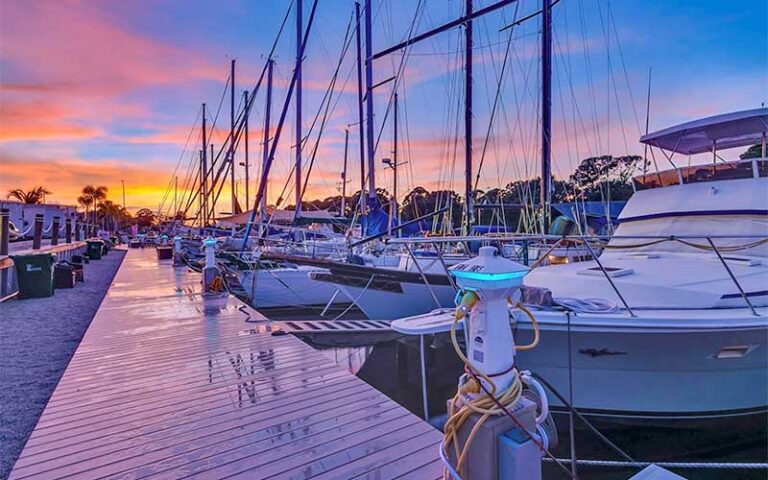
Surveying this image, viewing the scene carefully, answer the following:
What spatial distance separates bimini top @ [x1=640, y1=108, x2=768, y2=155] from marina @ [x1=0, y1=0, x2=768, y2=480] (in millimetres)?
53

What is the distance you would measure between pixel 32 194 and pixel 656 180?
7121cm

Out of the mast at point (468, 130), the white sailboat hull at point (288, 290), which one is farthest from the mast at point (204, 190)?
the mast at point (468, 130)

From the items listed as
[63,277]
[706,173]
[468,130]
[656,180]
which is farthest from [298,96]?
[706,173]

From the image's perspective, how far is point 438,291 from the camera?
313 inches

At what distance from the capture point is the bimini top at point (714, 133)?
5637mm

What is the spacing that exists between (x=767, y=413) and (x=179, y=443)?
18.2 feet

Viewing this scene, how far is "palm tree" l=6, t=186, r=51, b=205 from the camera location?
5250cm

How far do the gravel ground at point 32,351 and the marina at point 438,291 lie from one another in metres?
0.05

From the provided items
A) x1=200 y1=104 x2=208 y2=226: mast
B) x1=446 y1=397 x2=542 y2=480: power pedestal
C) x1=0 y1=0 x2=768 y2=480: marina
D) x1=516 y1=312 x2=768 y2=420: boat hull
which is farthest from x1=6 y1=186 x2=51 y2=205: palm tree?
x1=446 y1=397 x2=542 y2=480: power pedestal

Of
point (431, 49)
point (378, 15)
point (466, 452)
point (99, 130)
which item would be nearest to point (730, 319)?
point (466, 452)

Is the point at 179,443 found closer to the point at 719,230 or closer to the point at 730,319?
the point at 730,319

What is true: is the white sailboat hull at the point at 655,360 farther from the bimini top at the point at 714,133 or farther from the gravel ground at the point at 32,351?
the gravel ground at the point at 32,351

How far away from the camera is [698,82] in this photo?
10.9 meters

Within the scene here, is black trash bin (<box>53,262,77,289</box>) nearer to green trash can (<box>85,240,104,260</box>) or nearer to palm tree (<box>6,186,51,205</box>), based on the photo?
green trash can (<box>85,240,104,260</box>)
